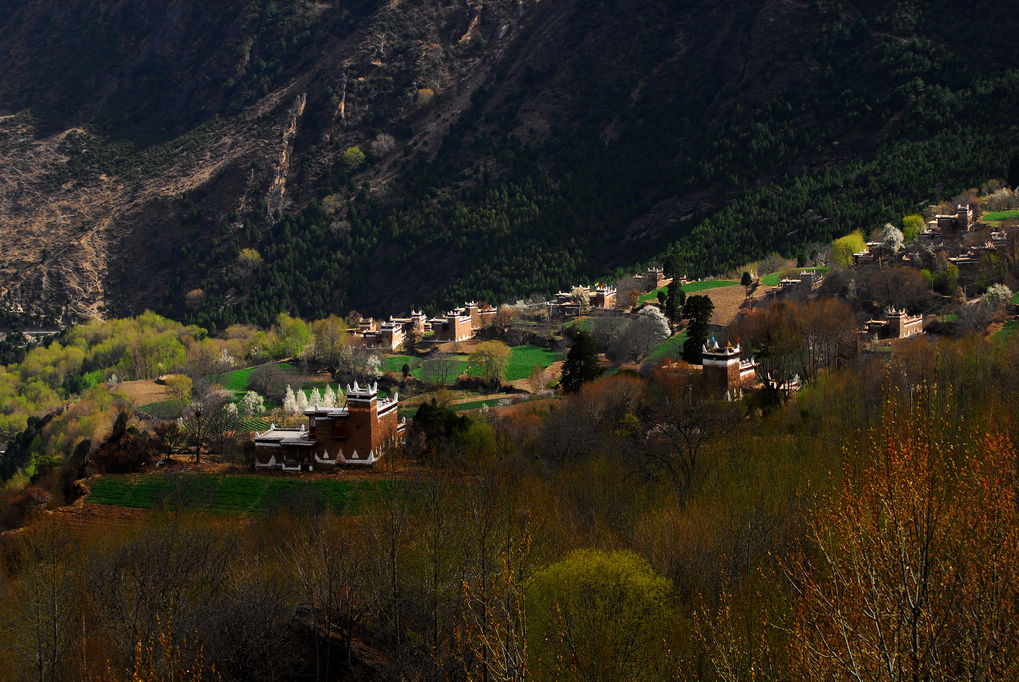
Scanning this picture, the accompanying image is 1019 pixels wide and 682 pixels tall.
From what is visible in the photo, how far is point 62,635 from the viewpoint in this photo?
31.2 meters

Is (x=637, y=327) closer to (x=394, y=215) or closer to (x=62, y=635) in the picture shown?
(x=62, y=635)

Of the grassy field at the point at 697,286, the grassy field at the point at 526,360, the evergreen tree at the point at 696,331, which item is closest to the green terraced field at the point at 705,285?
the grassy field at the point at 697,286

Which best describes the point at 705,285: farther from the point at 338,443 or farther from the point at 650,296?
the point at 338,443

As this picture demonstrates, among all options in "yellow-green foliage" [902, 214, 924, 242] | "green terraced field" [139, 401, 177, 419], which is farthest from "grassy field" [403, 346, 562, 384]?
"yellow-green foliage" [902, 214, 924, 242]

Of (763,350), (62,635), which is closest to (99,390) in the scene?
(763,350)

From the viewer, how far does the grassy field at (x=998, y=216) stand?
7238 cm

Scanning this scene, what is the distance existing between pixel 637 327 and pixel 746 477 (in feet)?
115

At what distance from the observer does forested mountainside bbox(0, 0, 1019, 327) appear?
108 metres

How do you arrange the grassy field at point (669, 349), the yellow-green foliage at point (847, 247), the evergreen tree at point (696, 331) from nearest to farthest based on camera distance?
the evergreen tree at point (696, 331) → the grassy field at point (669, 349) → the yellow-green foliage at point (847, 247)

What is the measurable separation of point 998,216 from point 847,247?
9.54 meters

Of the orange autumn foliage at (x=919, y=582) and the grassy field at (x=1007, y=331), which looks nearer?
the orange autumn foliage at (x=919, y=582)

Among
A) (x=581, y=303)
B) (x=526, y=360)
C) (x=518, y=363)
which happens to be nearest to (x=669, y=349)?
(x=518, y=363)

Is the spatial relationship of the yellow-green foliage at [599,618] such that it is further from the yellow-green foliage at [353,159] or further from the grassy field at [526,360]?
the yellow-green foliage at [353,159]

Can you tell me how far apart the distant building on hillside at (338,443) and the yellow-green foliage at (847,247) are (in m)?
37.9
